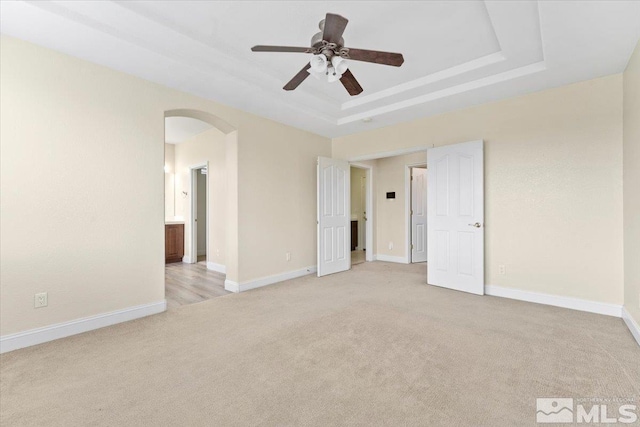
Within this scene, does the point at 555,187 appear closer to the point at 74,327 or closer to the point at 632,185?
the point at 632,185

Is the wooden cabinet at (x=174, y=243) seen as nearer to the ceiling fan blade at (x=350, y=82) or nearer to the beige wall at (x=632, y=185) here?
the ceiling fan blade at (x=350, y=82)

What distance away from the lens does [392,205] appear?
20.7 ft

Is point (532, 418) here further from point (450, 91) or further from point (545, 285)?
point (450, 91)

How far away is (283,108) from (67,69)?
2.31 m

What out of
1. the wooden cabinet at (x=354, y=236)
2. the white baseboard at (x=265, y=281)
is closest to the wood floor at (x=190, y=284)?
the white baseboard at (x=265, y=281)

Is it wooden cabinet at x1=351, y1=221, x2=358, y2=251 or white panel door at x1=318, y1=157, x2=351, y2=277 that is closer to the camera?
white panel door at x1=318, y1=157, x2=351, y2=277

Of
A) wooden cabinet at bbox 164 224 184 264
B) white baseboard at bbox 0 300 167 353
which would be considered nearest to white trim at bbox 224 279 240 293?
white baseboard at bbox 0 300 167 353

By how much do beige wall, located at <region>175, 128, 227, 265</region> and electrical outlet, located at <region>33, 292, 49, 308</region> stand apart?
2814mm

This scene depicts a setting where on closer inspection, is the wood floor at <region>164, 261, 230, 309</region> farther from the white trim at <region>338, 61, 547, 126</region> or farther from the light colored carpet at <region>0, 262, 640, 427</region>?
the white trim at <region>338, 61, 547, 126</region>

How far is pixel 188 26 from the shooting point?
2.39 meters

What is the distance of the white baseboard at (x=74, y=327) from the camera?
228 cm

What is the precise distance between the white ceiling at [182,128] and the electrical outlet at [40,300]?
305cm

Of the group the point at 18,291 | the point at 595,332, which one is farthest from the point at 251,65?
the point at 595,332

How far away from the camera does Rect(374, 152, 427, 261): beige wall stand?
19.9 ft
